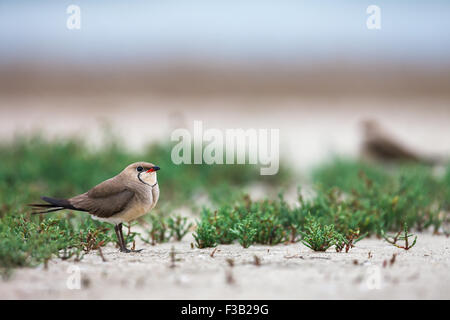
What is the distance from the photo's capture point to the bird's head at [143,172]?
13.3 feet

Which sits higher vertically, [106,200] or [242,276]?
[106,200]

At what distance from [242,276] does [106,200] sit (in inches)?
45.4

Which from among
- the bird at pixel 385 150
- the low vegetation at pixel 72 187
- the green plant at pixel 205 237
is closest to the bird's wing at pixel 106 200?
the low vegetation at pixel 72 187

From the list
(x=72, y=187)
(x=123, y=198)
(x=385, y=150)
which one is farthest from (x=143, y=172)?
(x=385, y=150)

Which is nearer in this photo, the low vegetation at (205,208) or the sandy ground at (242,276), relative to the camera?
the sandy ground at (242,276)

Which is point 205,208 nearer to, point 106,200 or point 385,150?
point 106,200

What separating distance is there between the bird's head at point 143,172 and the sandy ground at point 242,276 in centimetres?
54

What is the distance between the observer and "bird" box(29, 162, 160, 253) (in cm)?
398

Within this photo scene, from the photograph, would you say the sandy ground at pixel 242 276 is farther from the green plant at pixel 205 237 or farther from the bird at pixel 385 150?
the bird at pixel 385 150

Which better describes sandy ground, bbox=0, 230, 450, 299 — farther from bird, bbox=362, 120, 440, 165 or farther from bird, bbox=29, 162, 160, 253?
bird, bbox=362, 120, 440, 165

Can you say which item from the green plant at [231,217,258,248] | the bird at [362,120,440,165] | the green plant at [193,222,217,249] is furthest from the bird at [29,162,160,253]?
the bird at [362,120,440,165]

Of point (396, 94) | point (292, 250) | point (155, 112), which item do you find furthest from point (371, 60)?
point (292, 250)

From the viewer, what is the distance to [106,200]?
405 centimetres
